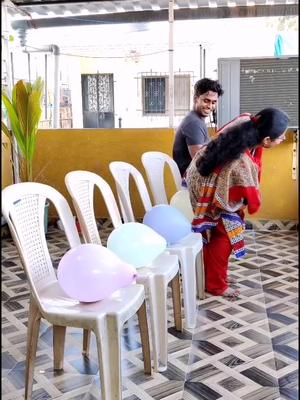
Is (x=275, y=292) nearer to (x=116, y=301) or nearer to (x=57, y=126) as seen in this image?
(x=116, y=301)

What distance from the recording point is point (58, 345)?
2182 mm

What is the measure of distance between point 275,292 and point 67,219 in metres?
1.72

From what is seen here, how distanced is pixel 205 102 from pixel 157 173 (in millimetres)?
633

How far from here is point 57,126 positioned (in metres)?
4.95

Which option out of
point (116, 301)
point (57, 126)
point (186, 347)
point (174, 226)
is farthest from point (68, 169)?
point (116, 301)

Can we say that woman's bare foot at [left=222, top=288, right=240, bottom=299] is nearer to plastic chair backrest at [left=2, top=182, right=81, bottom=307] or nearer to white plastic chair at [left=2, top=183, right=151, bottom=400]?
white plastic chair at [left=2, top=183, right=151, bottom=400]

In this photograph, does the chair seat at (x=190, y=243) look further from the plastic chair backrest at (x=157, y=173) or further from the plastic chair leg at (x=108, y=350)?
the plastic chair leg at (x=108, y=350)

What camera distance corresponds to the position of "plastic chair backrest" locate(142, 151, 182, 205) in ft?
11.2

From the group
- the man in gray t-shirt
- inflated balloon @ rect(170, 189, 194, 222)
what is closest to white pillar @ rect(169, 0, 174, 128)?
the man in gray t-shirt

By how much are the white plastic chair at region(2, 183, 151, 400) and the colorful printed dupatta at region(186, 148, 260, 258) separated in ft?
3.10

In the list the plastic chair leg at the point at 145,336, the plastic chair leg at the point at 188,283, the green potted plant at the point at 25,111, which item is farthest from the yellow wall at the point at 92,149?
the plastic chair leg at the point at 145,336

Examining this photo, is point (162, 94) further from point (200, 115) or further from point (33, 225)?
point (33, 225)

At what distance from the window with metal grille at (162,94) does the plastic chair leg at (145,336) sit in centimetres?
298

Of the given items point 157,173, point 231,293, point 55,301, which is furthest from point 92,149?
point 55,301
